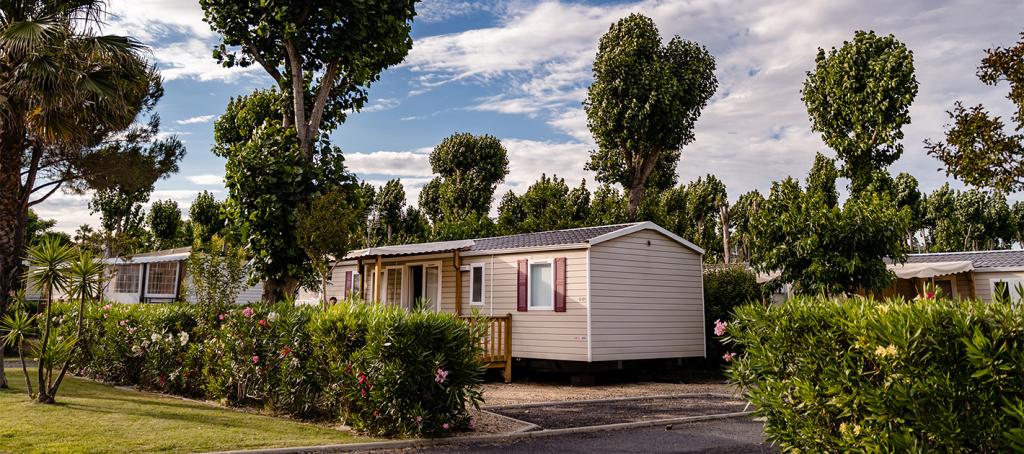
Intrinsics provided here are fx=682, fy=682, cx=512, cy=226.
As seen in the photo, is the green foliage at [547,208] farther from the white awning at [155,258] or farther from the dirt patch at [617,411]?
the dirt patch at [617,411]

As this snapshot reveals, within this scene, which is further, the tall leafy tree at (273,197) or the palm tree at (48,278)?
the tall leafy tree at (273,197)

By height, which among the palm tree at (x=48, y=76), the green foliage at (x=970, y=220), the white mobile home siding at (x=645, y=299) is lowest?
the white mobile home siding at (x=645, y=299)

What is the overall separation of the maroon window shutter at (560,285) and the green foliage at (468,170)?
27115 mm

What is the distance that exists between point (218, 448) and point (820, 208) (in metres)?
12.2

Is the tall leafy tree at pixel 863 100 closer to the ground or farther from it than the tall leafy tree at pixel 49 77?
farther from it

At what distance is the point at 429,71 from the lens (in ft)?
52.7


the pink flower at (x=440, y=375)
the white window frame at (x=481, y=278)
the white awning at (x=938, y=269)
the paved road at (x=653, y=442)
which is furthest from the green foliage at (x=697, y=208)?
the pink flower at (x=440, y=375)

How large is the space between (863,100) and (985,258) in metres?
6.82

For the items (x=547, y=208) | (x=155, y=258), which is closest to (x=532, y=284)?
(x=547, y=208)

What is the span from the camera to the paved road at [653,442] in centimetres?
736

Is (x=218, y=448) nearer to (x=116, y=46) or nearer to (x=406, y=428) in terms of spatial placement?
(x=406, y=428)

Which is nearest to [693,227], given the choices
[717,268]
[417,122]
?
[717,268]

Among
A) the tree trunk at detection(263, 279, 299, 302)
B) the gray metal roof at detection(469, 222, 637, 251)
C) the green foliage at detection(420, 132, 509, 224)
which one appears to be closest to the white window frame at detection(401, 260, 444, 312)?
the gray metal roof at detection(469, 222, 637, 251)

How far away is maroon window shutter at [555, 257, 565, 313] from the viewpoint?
14328mm
